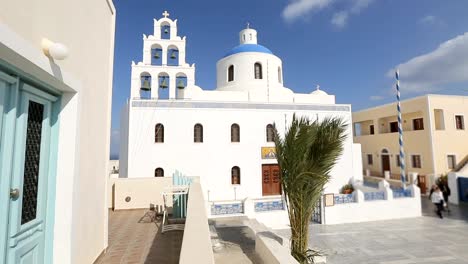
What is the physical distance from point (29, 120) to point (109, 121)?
1.80 m

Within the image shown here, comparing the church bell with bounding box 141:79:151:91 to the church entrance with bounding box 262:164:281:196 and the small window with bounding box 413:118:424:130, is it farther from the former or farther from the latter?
the small window with bounding box 413:118:424:130

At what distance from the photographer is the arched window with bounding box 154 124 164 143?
12.9 m

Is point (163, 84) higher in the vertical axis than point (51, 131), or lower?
higher

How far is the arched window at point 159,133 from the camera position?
42.3ft

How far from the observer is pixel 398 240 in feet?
27.7

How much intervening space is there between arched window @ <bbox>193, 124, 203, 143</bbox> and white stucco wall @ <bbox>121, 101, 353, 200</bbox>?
A: 24 centimetres

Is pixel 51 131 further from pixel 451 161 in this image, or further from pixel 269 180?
pixel 451 161

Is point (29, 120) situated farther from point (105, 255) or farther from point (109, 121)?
point (105, 255)

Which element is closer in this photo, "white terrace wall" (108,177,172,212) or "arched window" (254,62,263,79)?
"white terrace wall" (108,177,172,212)

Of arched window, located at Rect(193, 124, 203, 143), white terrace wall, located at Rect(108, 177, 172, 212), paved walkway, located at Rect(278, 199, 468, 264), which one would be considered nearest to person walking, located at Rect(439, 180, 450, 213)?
paved walkway, located at Rect(278, 199, 468, 264)

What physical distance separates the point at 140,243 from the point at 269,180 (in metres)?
10.9

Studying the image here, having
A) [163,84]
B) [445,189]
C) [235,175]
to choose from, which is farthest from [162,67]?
[445,189]

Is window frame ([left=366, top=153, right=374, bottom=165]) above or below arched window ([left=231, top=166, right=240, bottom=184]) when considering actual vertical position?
above

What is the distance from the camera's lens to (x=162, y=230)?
186 inches
